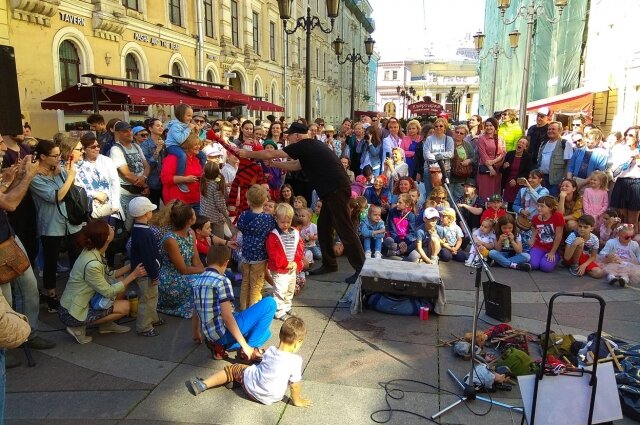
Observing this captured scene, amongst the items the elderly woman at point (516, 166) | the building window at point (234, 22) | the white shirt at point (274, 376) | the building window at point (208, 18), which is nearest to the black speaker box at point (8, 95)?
the white shirt at point (274, 376)

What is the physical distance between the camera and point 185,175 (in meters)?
6.14

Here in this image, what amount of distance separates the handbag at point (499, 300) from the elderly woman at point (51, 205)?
4.14 metres

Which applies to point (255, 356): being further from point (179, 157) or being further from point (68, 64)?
point (68, 64)

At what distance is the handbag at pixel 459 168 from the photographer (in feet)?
28.8

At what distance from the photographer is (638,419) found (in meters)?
3.32

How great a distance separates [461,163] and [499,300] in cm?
432

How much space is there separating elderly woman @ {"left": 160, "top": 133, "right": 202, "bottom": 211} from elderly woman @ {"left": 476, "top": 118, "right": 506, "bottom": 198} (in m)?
5.26

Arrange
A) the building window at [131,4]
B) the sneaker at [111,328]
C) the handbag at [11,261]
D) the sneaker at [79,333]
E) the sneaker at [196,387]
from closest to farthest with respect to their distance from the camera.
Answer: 1. the sneaker at [196,387]
2. the handbag at [11,261]
3. the sneaker at [79,333]
4. the sneaker at [111,328]
5. the building window at [131,4]

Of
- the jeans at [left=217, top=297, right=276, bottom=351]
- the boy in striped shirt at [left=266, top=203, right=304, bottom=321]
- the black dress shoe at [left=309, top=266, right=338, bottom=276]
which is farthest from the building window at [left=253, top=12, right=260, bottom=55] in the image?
the jeans at [left=217, top=297, right=276, bottom=351]

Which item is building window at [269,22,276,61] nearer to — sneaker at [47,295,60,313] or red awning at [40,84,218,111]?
red awning at [40,84,218,111]

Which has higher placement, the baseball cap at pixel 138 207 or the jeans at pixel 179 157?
the jeans at pixel 179 157

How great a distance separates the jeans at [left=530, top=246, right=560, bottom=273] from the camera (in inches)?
269

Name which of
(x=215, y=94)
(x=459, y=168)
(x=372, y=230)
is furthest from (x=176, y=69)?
(x=372, y=230)

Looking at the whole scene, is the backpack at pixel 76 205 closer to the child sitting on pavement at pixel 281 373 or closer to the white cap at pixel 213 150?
the white cap at pixel 213 150
